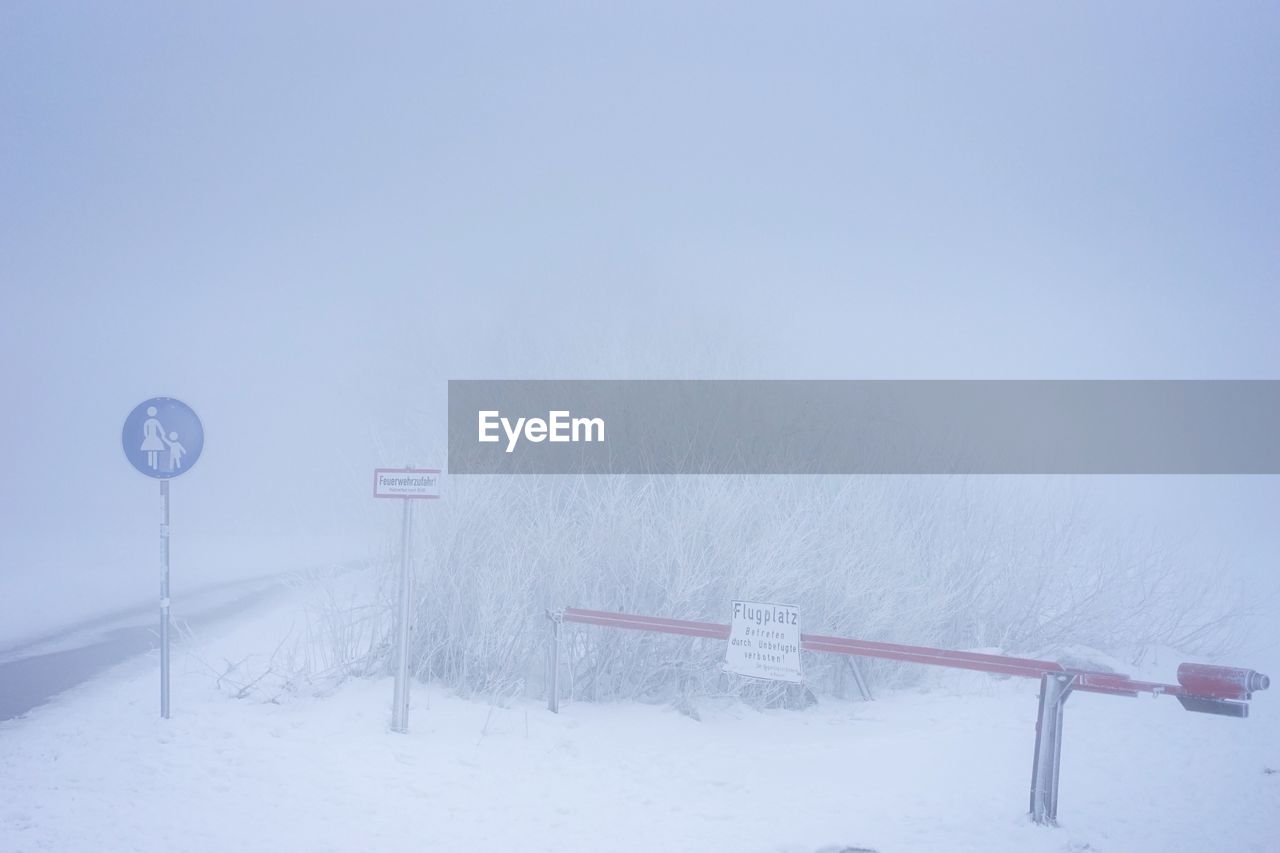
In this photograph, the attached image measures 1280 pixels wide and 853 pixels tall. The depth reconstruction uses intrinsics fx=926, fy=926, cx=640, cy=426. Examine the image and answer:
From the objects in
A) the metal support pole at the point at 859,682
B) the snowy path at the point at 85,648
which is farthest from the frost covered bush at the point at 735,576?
the snowy path at the point at 85,648

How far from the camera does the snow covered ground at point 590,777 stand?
6184 millimetres

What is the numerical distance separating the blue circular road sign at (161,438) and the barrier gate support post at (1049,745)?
23.7 feet

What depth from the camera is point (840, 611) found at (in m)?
11.7

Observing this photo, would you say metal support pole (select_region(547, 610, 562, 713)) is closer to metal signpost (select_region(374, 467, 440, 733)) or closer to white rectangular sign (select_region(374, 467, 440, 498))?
metal signpost (select_region(374, 467, 440, 733))

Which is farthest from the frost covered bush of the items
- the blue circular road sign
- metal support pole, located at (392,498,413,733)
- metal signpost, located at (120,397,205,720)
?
the blue circular road sign

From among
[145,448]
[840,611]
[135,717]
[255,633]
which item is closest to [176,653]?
[255,633]

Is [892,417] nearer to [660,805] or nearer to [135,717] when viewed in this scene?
[660,805]

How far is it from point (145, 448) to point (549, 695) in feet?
15.1

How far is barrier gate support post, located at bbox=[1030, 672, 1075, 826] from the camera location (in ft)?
20.3

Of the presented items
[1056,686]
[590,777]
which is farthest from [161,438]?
[1056,686]

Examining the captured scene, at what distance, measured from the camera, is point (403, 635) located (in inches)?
324

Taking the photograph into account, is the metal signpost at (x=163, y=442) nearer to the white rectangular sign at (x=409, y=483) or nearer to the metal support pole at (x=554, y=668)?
the white rectangular sign at (x=409, y=483)

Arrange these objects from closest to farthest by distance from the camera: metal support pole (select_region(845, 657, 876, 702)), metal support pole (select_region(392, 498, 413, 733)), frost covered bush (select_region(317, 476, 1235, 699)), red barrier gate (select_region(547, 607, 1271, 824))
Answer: red barrier gate (select_region(547, 607, 1271, 824)) → metal support pole (select_region(392, 498, 413, 733)) → frost covered bush (select_region(317, 476, 1235, 699)) → metal support pole (select_region(845, 657, 876, 702))

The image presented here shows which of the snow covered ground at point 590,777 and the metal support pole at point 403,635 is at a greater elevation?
the metal support pole at point 403,635
